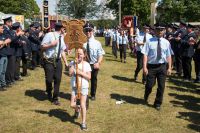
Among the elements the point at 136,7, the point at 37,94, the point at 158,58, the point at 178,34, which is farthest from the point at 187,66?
the point at 136,7

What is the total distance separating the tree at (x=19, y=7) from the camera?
68000 millimetres

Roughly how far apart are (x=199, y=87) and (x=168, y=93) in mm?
1687

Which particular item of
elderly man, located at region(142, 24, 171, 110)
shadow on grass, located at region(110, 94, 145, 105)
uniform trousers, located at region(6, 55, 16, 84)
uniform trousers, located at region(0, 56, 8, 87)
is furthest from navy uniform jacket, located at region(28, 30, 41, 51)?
elderly man, located at region(142, 24, 171, 110)

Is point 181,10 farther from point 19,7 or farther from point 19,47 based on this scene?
point 19,47

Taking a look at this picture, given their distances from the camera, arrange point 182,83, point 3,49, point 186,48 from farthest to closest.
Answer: point 186,48 < point 182,83 < point 3,49

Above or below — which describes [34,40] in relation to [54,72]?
above

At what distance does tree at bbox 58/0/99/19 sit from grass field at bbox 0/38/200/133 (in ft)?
241

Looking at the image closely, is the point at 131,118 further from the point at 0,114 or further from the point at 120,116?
the point at 0,114

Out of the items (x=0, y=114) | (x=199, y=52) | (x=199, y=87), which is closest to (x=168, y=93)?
(x=199, y=87)

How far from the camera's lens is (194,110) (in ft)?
32.4

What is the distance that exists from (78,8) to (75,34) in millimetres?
78840

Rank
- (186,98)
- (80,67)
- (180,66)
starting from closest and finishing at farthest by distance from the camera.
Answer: (80,67) < (186,98) < (180,66)

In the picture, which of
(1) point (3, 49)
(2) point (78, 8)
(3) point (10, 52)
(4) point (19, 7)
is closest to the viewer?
(1) point (3, 49)

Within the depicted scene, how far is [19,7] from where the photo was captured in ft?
240
